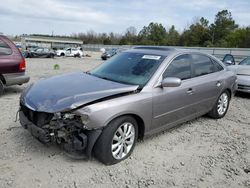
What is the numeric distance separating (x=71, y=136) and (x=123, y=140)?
0.73 meters

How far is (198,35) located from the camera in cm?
5925

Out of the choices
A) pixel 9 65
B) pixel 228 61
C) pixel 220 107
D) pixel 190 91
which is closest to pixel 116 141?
pixel 190 91

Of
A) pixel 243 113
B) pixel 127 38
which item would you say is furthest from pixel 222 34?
pixel 243 113

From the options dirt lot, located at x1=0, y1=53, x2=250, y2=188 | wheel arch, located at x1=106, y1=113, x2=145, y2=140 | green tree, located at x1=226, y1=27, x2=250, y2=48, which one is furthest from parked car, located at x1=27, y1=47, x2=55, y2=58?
green tree, located at x1=226, y1=27, x2=250, y2=48

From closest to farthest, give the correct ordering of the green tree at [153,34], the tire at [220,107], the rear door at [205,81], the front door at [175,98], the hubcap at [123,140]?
1. the hubcap at [123,140]
2. the front door at [175,98]
3. the rear door at [205,81]
4. the tire at [220,107]
5. the green tree at [153,34]

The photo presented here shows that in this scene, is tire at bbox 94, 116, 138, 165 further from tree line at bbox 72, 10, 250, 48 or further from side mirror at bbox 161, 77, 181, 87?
tree line at bbox 72, 10, 250, 48

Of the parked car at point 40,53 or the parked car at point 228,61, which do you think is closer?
the parked car at point 228,61

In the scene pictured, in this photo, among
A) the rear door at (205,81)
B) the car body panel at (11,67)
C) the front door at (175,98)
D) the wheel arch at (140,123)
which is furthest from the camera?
the car body panel at (11,67)

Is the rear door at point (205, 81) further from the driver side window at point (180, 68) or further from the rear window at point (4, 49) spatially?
the rear window at point (4, 49)

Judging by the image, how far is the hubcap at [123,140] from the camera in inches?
138

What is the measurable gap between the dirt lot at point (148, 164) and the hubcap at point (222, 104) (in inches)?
35.5

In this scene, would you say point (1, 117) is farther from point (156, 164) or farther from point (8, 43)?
point (156, 164)

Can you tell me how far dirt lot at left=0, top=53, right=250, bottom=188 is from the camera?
318 cm

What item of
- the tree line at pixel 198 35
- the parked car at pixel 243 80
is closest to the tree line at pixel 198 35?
the tree line at pixel 198 35
